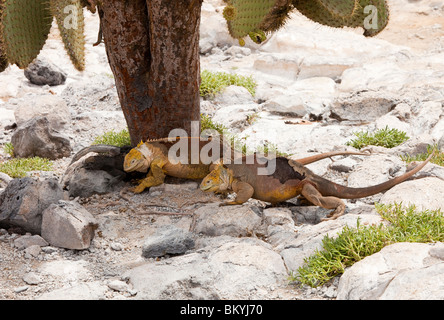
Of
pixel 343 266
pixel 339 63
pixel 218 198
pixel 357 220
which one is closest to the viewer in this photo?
pixel 343 266

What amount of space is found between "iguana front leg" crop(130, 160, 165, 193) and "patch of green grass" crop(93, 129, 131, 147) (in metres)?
1.25

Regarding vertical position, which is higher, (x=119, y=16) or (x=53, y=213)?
(x=119, y=16)

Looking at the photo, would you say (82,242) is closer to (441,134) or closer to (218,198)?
(218,198)

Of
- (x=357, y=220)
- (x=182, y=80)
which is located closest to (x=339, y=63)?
(x=182, y=80)

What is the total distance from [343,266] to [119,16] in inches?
127

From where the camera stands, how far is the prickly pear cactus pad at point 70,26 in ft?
15.4

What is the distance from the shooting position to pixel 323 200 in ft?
16.6

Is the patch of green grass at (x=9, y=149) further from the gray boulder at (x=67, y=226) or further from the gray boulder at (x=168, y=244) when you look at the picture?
the gray boulder at (x=168, y=244)

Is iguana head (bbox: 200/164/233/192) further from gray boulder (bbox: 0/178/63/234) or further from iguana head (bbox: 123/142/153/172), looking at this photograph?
gray boulder (bbox: 0/178/63/234)

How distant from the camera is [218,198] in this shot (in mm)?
5617

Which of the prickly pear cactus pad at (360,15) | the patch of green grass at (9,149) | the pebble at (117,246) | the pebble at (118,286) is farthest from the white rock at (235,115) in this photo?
the pebble at (118,286)

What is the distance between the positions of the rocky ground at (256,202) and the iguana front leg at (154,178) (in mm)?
83

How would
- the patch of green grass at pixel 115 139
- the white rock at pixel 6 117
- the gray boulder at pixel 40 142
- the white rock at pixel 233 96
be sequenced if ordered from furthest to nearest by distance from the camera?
the white rock at pixel 233 96 → the white rock at pixel 6 117 → the gray boulder at pixel 40 142 → the patch of green grass at pixel 115 139
